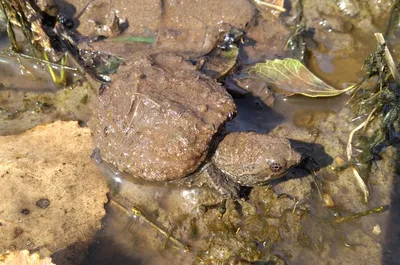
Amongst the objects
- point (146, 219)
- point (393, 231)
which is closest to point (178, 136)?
point (146, 219)

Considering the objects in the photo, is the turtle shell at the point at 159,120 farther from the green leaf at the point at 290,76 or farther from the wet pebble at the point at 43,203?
the green leaf at the point at 290,76

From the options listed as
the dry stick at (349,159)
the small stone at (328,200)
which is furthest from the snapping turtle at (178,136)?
the dry stick at (349,159)

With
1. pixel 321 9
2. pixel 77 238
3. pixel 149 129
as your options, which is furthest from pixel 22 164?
pixel 321 9

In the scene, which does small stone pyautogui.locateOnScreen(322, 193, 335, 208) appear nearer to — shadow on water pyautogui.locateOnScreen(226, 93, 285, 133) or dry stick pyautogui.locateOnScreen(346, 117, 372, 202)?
dry stick pyautogui.locateOnScreen(346, 117, 372, 202)

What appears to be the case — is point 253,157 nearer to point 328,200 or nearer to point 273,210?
point 273,210

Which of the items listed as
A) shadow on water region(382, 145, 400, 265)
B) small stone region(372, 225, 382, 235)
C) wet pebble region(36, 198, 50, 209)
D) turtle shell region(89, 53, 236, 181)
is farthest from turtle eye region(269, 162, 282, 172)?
wet pebble region(36, 198, 50, 209)

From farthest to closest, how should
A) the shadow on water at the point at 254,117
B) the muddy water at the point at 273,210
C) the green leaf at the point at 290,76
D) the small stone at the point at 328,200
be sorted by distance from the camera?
1. the green leaf at the point at 290,76
2. the shadow on water at the point at 254,117
3. the small stone at the point at 328,200
4. the muddy water at the point at 273,210

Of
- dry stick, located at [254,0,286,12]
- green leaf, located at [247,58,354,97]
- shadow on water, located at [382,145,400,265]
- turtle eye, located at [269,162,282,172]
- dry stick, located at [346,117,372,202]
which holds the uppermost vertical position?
dry stick, located at [254,0,286,12]
